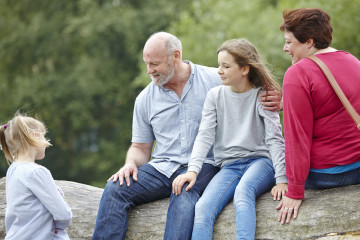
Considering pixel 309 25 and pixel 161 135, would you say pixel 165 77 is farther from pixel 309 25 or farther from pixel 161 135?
pixel 309 25

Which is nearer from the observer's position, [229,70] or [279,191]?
[279,191]

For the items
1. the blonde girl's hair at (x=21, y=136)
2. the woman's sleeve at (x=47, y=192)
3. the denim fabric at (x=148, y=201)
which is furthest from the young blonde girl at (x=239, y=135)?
the blonde girl's hair at (x=21, y=136)

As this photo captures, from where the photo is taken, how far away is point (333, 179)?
4.06 metres

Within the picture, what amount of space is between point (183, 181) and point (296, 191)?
0.83m

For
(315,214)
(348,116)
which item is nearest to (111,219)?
(315,214)

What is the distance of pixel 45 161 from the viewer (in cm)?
2444

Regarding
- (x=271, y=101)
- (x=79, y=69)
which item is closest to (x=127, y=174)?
(x=271, y=101)

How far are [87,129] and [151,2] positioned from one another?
20.0ft

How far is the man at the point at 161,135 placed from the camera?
4402 mm

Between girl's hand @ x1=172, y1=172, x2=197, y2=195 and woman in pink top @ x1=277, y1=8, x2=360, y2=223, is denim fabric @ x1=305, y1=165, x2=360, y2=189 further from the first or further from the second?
girl's hand @ x1=172, y1=172, x2=197, y2=195

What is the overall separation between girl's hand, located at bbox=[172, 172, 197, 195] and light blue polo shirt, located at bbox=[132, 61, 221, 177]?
36cm

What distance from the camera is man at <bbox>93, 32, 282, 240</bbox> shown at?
440 cm

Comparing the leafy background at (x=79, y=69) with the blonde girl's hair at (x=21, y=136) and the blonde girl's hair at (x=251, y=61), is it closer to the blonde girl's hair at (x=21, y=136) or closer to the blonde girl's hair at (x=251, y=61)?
the blonde girl's hair at (x=251, y=61)

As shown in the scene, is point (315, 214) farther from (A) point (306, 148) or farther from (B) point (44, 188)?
(B) point (44, 188)
